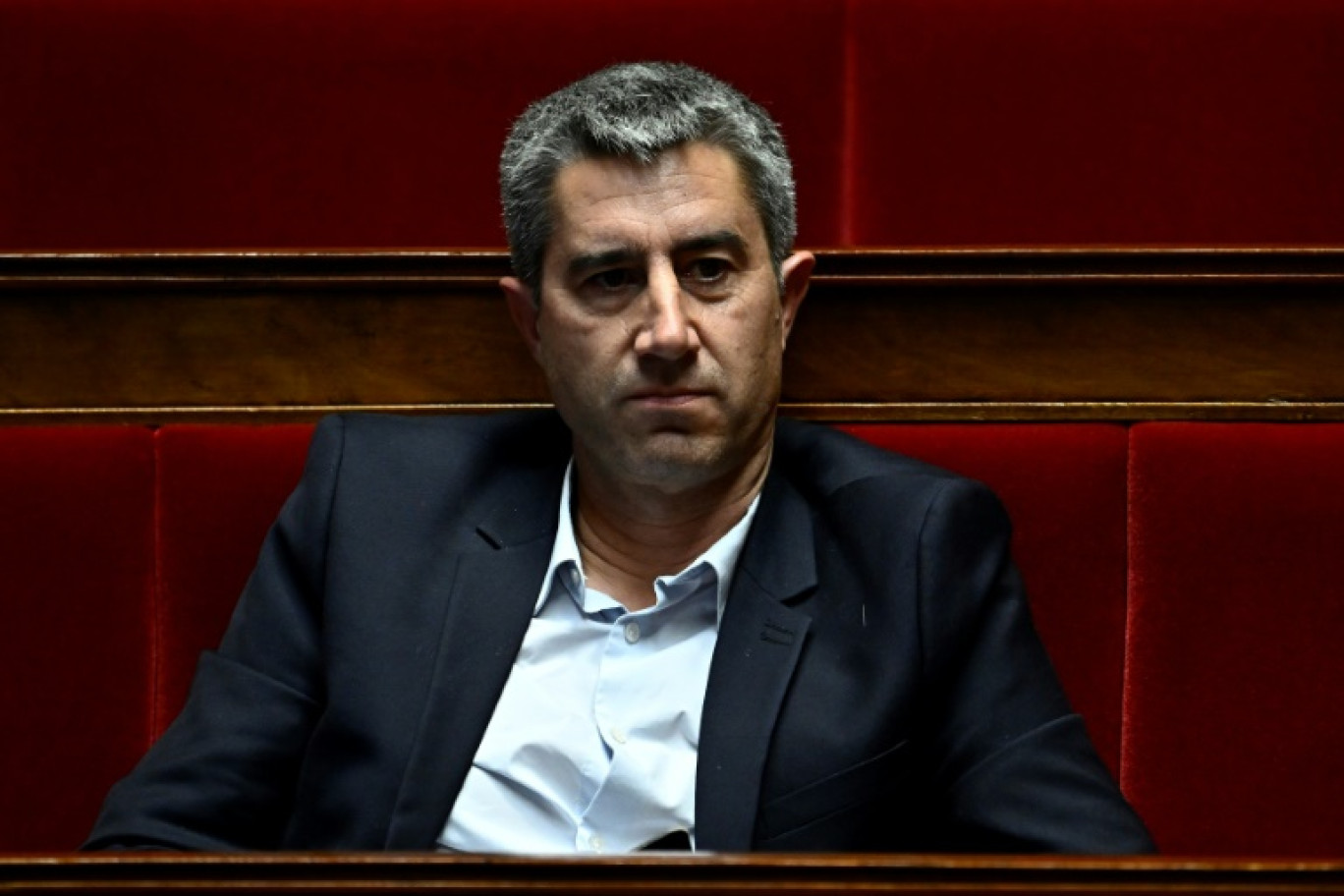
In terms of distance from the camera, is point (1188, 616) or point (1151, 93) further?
point (1151, 93)

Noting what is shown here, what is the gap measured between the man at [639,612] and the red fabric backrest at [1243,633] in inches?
3.7

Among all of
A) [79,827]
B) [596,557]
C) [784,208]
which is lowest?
[79,827]

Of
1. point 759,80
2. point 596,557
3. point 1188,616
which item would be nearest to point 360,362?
point 596,557

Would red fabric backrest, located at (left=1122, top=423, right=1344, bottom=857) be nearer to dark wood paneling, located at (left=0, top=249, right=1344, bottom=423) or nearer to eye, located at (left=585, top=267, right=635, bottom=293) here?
dark wood paneling, located at (left=0, top=249, right=1344, bottom=423)

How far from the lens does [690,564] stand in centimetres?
63

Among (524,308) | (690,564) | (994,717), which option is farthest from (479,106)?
(994,717)

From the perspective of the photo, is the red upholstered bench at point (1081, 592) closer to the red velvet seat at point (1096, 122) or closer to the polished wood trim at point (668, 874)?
the red velvet seat at point (1096, 122)

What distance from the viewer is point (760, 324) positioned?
0.61m

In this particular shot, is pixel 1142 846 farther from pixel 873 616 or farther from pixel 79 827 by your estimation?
pixel 79 827

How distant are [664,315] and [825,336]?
112 millimetres

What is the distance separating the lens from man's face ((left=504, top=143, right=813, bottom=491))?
0.60 meters

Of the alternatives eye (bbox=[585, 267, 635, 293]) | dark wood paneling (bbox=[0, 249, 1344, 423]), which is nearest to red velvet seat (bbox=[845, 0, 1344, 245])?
dark wood paneling (bbox=[0, 249, 1344, 423])

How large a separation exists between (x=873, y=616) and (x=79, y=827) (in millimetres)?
342

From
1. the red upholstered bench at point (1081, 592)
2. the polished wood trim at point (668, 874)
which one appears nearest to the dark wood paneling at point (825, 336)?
the red upholstered bench at point (1081, 592)
